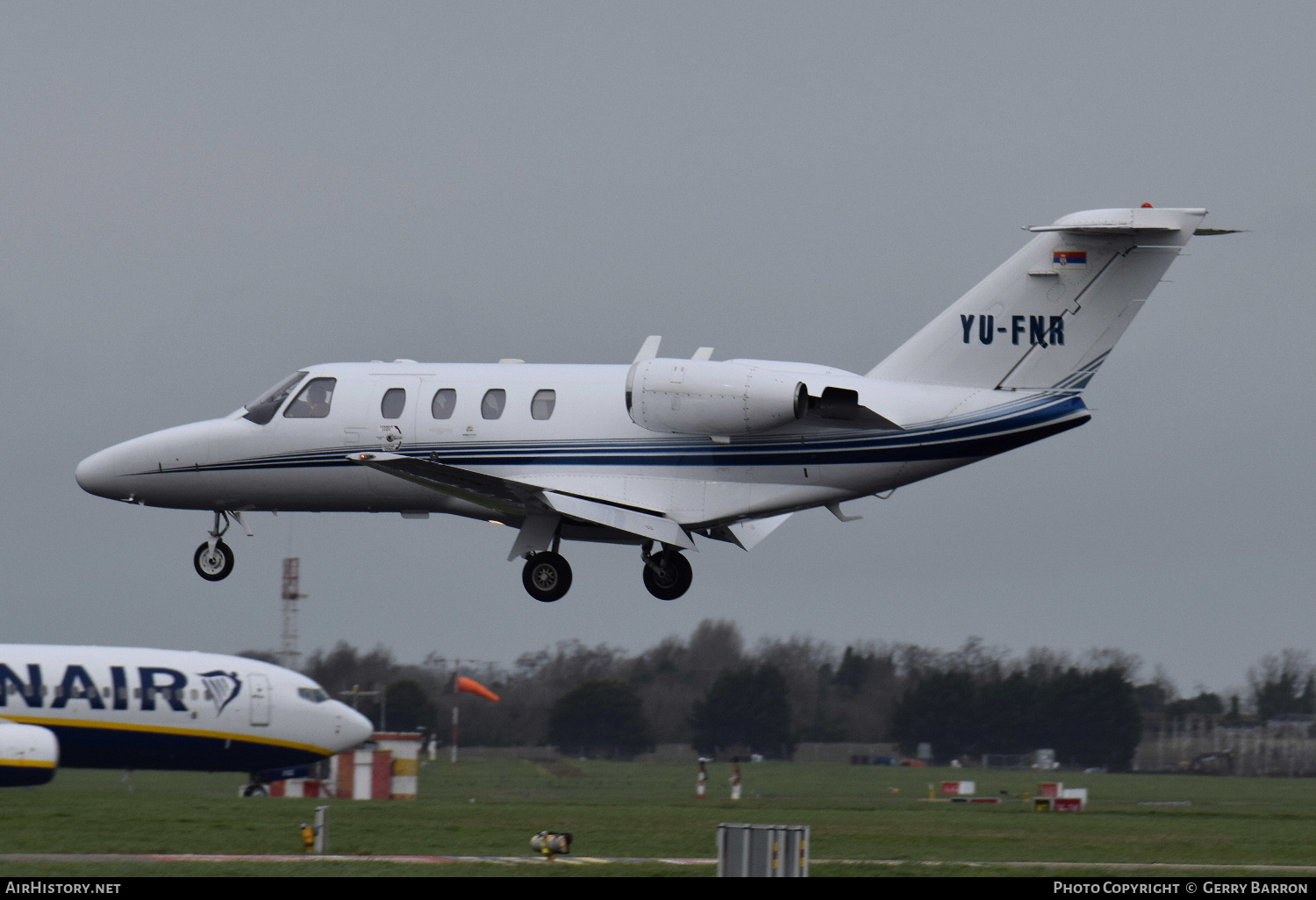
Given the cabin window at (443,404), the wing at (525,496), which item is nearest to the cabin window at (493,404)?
the cabin window at (443,404)

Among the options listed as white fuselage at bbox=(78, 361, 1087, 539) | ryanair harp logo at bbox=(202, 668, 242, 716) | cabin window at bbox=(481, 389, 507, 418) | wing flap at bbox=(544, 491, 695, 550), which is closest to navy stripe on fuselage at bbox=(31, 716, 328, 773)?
ryanair harp logo at bbox=(202, 668, 242, 716)

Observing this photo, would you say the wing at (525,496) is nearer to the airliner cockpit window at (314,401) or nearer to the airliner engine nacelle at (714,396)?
the airliner cockpit window at (314,401)

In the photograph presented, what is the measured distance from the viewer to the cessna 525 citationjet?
27.9 meters

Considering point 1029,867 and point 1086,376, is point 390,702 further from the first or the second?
point 1086,376

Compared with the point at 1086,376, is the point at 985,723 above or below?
below

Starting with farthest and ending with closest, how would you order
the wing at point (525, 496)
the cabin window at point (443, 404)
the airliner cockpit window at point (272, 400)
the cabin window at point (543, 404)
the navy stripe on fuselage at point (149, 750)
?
the navy stripe on fuselage at point (149, 750), the airliner cockpit window at point (272, 400), the cabin window at point (443, 404), the cabin window at point (543, 404), the wing at point (525, 496)

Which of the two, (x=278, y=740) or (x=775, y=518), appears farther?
(x=278, y=740)

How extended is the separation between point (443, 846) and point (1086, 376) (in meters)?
15.1

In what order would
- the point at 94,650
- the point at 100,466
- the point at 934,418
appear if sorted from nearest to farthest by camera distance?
the point at 934,418, the point at 100,466, the point at 94,650

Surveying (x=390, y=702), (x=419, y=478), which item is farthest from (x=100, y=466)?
(x=390, y=702)

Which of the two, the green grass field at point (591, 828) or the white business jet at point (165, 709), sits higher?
the white business jet at point (165, 709)

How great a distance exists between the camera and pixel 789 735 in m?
69.6

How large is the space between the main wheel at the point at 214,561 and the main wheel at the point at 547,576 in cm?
630

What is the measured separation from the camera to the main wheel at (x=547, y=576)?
100ft
